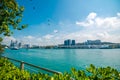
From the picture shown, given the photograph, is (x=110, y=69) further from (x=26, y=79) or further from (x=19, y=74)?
(x=19, y=74)

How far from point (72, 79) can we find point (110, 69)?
1.88 ft

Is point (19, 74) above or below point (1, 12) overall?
below

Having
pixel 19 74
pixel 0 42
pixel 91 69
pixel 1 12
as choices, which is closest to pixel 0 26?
pixel 1 12

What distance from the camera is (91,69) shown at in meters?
2.25

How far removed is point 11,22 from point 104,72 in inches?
431

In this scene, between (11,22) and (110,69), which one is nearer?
(110,69)

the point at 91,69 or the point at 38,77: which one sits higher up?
the point at 91,69

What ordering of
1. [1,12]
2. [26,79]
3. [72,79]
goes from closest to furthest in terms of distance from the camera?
[72,79], [26,79], [1,12]

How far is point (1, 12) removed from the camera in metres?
11.0

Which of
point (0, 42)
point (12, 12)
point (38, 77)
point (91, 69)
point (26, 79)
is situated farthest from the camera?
point (0, 42)

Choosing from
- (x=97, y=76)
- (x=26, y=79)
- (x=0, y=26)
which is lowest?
(x=26, y=79)

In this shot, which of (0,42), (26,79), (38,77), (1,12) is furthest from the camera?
(0,42)

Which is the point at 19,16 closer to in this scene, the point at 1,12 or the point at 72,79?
the point at 1,12

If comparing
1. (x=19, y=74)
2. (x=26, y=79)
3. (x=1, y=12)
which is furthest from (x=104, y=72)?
(x=1, y=12)
